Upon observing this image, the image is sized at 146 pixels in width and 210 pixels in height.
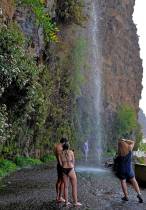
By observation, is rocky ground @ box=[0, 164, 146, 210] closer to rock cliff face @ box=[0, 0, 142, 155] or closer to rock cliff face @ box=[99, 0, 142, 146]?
rock cliff face @ box=[0, 0, 142, 155]

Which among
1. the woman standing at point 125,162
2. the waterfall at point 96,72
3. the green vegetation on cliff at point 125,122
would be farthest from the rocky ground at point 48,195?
the green vegetation on cliff at point 125,122

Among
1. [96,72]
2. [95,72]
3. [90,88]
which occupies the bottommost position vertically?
[90,88]

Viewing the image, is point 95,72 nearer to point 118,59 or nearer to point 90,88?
point 90,88

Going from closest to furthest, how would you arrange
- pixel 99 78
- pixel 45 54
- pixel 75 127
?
pixel 45 54 → pixel 75 127 → pixel 99 78

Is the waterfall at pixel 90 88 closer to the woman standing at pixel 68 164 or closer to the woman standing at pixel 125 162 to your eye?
the woman standing at pixel 125 162

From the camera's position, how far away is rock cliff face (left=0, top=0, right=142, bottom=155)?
1292 inches

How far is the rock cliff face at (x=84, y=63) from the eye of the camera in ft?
108

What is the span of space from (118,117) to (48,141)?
1440 inches

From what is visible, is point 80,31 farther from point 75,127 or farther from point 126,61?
point 126,61

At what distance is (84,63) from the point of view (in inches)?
2192

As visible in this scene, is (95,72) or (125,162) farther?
(95,72)

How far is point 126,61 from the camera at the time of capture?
80.4m

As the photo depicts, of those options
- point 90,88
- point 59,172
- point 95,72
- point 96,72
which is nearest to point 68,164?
point 59,172

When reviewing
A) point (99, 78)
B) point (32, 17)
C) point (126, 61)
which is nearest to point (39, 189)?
point (32, 17)
